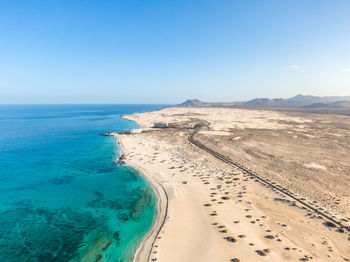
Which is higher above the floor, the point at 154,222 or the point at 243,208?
the point at 243,208

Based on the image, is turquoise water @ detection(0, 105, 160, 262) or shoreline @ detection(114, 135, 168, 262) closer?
shoreline @ detection(114, 135, 168, 262)

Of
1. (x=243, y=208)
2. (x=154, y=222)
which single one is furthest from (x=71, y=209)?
(x=243, y=208)

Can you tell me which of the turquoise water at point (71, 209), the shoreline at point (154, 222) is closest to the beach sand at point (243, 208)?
the shoreline at point (154, 222)

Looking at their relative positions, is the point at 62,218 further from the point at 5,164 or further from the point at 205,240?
the point at 5,164

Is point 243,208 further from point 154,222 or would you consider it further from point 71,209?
point 71,209

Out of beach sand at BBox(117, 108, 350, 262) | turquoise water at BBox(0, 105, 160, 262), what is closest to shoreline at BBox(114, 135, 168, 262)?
beach sand at BBox(117, 108, 350, 262)

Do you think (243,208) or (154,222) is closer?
(154,222)

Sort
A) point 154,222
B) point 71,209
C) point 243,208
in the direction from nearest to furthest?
point 154,222, point 243,208, point 71,209

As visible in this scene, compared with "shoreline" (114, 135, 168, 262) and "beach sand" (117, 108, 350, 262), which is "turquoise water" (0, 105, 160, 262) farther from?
"beach sand" (117, 108, 350, 262)

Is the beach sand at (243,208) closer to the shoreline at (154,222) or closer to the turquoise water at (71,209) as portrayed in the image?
the shoreline at (154,222)

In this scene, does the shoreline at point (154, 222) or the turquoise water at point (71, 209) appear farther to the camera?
the turquoise water at point (71, 209)

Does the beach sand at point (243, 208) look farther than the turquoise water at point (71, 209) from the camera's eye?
No

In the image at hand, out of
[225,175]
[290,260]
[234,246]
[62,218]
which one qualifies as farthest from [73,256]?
[225,175]
